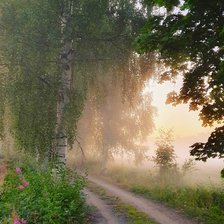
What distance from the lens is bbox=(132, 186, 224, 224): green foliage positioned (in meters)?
13.2

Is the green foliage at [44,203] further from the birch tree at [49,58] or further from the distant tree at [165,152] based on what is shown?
the distant tree at [165,152]

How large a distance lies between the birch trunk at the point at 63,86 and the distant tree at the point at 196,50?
466cm

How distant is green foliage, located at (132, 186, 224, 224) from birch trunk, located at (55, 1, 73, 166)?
4.90 meters

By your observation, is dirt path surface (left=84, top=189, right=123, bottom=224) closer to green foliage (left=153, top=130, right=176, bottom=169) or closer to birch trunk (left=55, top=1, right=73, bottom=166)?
birch trunk (left=55, top=1, right=73, bottom=166)

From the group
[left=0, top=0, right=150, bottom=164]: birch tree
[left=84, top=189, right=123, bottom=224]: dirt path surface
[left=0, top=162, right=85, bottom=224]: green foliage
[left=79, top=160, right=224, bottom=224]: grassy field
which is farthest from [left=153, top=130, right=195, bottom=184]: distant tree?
[left=0, top=162, right=85, bottom=224]: green foliage

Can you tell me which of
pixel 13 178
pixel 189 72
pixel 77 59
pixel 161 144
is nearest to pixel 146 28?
pixel 189 72

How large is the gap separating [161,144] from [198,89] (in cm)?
1093

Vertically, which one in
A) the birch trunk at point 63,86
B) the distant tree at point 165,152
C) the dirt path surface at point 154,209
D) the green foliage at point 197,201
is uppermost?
the birch trunk at point 63,86

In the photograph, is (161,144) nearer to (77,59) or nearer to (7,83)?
(77,59)

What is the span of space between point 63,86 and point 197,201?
7.24 meters

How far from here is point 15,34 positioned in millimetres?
15797

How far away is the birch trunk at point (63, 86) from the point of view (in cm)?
1573

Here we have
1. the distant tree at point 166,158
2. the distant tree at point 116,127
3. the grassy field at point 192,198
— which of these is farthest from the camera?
the distant tree at point 116,127

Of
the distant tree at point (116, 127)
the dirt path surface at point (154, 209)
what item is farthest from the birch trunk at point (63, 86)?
the distant tree at point (116, 127)
